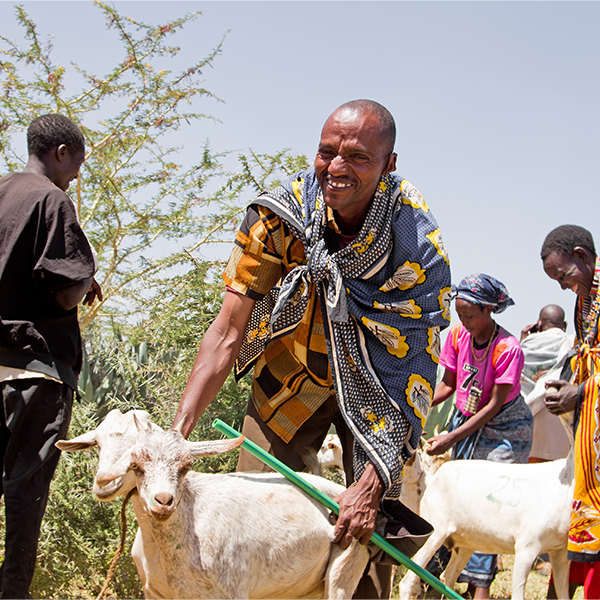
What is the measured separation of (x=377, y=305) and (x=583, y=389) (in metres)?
2.01

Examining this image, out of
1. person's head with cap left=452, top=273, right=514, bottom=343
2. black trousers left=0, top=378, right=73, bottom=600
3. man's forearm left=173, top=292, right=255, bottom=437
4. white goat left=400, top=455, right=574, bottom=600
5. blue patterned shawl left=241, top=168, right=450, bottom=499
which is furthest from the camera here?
person's head with cap left=452, top=273, right=514, bottom=343

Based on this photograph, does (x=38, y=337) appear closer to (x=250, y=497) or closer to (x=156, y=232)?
(x=250, y=497)

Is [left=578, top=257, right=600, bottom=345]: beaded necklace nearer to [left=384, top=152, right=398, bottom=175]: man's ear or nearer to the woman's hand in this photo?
the woman's hand

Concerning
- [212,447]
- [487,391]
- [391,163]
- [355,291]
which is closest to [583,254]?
[487,391]

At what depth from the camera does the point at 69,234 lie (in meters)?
3.43

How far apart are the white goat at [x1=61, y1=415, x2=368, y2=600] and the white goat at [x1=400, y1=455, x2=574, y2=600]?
2323mm

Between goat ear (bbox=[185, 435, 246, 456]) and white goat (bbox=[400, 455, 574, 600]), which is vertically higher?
goat ear (bbox=[185, 435, 246, 456])

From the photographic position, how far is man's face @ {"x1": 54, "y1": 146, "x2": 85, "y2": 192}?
12.4ft

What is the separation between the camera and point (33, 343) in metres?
3.33

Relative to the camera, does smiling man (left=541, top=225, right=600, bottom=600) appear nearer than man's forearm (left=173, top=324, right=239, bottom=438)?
No

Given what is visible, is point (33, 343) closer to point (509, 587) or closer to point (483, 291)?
point (483, 291)

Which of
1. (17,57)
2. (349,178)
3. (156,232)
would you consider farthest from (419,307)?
(17,57)

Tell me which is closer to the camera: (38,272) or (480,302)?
(38,272)

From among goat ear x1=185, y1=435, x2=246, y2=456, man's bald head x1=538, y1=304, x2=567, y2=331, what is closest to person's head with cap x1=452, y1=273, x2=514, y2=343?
man's bald head x1=538, y1=304, x2=567, y2=331
